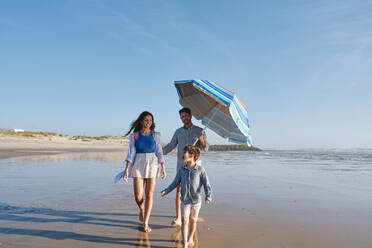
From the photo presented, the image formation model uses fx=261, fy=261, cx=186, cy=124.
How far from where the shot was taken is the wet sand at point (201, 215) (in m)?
3.75

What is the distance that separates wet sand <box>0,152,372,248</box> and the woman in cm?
62

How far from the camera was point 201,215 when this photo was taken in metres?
5.03

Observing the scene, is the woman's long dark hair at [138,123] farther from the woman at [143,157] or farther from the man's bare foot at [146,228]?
the man's bare foot at [146,228]

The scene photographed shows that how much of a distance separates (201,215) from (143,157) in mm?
1704

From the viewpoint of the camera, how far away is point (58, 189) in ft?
23.2

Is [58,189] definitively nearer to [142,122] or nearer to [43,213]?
[43,213]

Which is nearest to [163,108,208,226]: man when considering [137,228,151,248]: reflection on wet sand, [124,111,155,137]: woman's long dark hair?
[124,111,155,137]: woman's long dark hair

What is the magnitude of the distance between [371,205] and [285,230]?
3.05 m

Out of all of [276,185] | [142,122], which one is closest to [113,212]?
[142,122]

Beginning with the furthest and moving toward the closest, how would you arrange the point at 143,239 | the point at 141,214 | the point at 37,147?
the point at 37,147, the point at 141,214, the point at 143,239

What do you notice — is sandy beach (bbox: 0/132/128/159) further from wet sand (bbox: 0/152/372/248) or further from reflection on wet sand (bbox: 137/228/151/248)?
reflection on wet sand (bbox: 137/228/151/248)

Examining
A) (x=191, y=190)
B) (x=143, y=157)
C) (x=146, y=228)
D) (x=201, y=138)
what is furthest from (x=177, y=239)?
(x=201, y=138)

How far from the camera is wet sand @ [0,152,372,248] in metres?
3.75

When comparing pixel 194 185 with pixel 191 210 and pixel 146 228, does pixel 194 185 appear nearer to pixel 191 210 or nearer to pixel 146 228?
pixel 191 210
